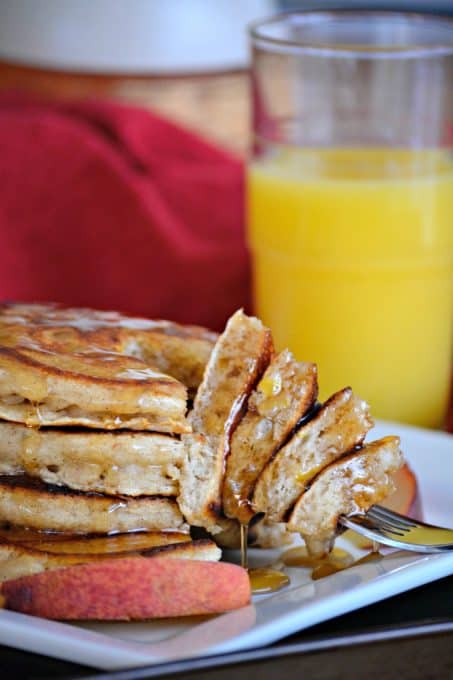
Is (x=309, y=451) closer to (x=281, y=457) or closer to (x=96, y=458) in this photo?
(x=281, y=457)

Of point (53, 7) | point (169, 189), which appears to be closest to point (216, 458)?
point (169, 189)

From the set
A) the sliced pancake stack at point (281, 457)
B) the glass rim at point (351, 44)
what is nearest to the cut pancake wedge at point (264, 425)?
the sliced pancake stack at point (281, 457)

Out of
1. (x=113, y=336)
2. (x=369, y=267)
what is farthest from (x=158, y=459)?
(x=369, y=267)

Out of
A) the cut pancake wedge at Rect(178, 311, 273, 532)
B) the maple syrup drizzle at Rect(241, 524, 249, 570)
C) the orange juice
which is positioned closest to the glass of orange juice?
the orange juice

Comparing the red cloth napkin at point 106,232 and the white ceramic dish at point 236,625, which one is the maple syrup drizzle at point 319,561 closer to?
the white ceramic dish at point 236,625

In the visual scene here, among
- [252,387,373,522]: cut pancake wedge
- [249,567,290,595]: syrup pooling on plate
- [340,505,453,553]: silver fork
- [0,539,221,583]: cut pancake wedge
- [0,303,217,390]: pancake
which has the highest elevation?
[0,303,217,390]: pancake

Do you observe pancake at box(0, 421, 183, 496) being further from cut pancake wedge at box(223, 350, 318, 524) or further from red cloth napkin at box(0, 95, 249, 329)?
red cloth napkin at box(0, 95, 249, 329)
